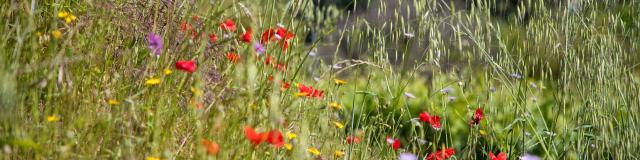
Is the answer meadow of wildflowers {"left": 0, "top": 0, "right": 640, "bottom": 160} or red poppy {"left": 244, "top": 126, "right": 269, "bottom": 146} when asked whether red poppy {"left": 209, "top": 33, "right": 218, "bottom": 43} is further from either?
red poppy {"left": 244, "top": 126, "right": 269, "bottom": 146}

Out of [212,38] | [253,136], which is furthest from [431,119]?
→ [253,136]

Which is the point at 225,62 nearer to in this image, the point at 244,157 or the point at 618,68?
the point at 244,157

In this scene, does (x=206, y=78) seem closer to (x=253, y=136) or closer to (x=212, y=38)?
(x=212, y=38)

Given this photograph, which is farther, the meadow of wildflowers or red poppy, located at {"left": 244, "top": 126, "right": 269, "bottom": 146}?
the meadow of wildflowers

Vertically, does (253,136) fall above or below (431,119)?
above

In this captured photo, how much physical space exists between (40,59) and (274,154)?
1.77 feet

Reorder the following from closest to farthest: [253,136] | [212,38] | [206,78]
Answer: [253,136] < [206,78] < [212,38]

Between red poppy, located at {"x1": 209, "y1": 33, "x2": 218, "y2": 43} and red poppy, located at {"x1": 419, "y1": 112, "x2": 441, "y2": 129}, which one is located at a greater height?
red poppy, located at {"x1": 209, "y1": 33, "x2": 218, "y2": 43}

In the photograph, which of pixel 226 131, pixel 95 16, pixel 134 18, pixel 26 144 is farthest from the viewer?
pixel 134 18

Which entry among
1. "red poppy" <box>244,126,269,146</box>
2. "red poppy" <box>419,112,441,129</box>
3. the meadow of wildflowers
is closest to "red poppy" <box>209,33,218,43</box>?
the meadow of wildflowers

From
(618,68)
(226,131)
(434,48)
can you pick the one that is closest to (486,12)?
(434,48)

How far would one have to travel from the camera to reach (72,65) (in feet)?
5.69

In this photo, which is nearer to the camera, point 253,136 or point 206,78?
point 253,136

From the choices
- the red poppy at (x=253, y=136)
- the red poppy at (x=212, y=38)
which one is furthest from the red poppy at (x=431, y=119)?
the red poppy at (x=253, y=136)
